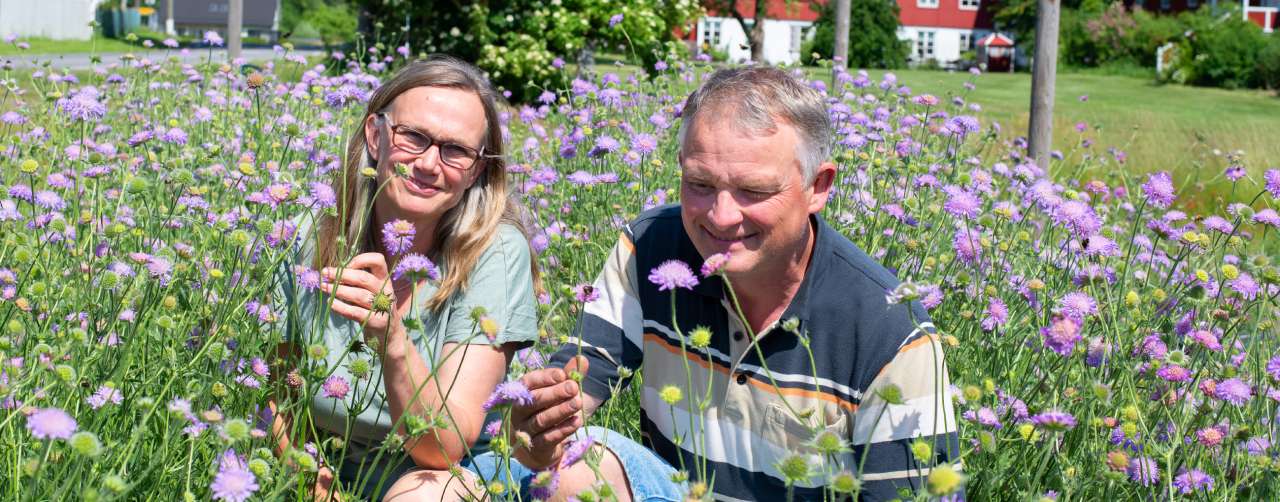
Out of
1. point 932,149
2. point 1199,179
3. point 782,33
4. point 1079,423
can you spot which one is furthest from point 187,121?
point 782,33

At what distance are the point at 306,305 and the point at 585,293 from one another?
2.33 ft

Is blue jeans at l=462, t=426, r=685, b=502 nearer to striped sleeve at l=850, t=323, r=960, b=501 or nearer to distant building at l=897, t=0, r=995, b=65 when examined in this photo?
striped sleeve at l=850, t=323, r=960, b=501

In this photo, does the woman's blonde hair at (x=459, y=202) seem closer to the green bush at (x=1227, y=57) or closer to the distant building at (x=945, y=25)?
the green bush at (x=1227, y=57)

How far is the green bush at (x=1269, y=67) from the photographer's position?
89.9ft

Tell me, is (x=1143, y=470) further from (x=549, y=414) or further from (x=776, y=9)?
(x=776, y=9)

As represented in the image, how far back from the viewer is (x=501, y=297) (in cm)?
250

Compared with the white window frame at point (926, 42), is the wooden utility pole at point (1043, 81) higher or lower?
lower

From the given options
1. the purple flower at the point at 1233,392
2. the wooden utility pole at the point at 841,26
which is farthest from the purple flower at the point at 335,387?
the wooden utility pole at the point at 841,26

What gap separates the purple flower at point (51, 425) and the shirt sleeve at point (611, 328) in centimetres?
98

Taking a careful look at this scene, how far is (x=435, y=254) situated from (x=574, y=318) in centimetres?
51

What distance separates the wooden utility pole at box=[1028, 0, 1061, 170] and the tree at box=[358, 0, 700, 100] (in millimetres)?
4714

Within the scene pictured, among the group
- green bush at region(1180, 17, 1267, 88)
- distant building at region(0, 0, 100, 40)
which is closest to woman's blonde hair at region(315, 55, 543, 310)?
green bush at region(1180, 17, 1267, 88)

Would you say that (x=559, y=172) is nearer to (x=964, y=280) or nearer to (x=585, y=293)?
(x=964, y=280)

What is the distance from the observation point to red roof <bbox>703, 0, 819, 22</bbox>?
1272 inches
